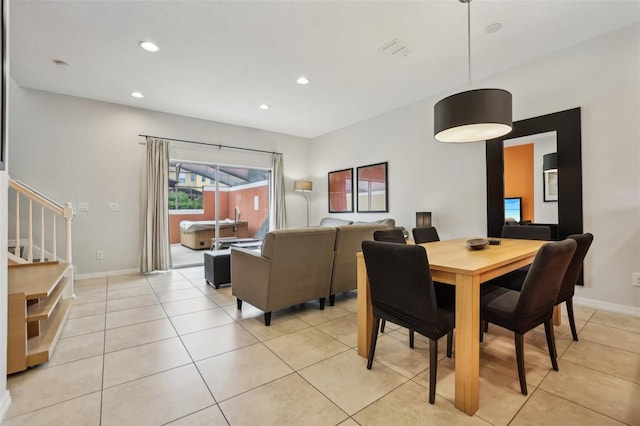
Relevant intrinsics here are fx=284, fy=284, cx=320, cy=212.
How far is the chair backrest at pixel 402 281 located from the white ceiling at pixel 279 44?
2.12 m

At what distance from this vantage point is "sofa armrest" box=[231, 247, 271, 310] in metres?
2.62

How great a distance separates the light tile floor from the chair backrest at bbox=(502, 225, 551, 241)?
0.83m

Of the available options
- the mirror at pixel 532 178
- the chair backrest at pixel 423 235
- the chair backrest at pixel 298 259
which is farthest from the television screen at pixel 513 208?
the chair backrest at pixel 298 259

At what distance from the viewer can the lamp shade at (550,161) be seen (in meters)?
3.17

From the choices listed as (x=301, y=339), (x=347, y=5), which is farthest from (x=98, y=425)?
(x=347, y=5)

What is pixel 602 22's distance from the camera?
8.73ft

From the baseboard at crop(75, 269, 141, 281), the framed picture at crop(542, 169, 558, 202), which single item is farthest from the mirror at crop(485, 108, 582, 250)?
the baseboard at crop(75, 269, 141, 281)

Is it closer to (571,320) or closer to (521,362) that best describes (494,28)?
(571,320)

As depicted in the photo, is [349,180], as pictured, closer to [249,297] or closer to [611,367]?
[249,297]

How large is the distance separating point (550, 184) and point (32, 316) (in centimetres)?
488

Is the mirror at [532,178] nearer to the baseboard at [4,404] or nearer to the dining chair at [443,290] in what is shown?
the dining chair at [443,290]

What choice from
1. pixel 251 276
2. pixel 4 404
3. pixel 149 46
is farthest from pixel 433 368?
pixel 149 46

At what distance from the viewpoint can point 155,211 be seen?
4.84 m

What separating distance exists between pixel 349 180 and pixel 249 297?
3.67 meters
